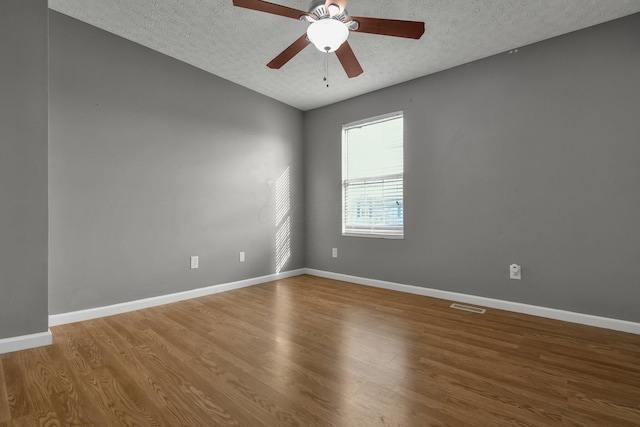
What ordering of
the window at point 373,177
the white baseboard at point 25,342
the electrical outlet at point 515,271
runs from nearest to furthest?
the white baseboard at point 25,342 < the electrical outlet at point 515,271 < the window at point 373,177

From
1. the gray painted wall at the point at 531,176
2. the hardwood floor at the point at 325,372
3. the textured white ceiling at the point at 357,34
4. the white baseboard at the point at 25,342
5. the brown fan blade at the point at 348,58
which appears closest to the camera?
the hardwood floor at the point at 325,372

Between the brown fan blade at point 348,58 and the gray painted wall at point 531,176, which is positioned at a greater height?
the brown fan blade at point 348,58

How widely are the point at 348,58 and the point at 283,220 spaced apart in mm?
2536

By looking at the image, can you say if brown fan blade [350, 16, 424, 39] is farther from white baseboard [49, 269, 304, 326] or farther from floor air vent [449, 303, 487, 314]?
white baseboard [49, 269, 304, 326]

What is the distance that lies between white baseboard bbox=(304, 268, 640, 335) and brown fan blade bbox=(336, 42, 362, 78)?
241 centimetres

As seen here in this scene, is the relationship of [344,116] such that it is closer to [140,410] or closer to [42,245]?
[42,245]

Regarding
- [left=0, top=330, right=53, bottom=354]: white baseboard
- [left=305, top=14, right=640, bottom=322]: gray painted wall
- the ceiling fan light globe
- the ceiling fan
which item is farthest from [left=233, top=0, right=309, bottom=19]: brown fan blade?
[left=0, top=330, right=53, bottom=354]: white baseboard

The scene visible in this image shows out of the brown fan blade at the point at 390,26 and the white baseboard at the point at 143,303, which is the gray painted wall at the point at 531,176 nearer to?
the brown fan blade at the point at 390,26

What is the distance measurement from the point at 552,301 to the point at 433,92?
237 centimetres

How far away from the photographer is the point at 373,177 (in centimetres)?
381

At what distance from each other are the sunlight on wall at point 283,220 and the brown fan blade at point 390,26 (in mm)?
2577

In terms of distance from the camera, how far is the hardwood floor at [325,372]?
4.37 feet

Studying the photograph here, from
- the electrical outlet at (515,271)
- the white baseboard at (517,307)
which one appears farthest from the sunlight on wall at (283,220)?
the electrical outlet at (515,271)

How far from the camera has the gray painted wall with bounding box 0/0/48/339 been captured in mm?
1979
